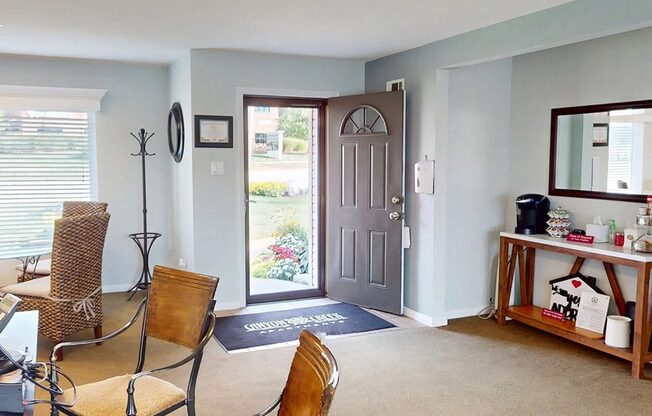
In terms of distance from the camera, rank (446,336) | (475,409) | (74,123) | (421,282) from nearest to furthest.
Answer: (475,409) → (446,336) → (421,282) → (74,123)

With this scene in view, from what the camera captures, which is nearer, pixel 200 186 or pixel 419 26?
pixel 419 26

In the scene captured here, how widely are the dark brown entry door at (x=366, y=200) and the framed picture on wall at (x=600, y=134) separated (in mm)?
1521

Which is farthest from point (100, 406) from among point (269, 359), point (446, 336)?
point (446, 336)

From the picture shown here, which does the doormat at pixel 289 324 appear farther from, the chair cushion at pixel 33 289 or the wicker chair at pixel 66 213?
the wicker chair at pixel 66 213

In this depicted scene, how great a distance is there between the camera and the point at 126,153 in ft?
19.0

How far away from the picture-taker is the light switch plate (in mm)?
5035

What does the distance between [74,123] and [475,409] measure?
Answer: 15.2 ft

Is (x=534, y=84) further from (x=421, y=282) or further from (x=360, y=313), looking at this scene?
(x=360, y=313)

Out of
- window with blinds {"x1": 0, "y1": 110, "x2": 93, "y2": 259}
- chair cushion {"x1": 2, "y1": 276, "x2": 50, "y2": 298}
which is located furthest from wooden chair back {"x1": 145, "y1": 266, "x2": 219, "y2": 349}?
window with blinds {"x1": 0, "y1": 110, "x2": 93, "y2": 259}

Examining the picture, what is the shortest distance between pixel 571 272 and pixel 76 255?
3.74m

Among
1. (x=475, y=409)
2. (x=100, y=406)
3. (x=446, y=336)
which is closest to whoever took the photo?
(x=100, y=406)

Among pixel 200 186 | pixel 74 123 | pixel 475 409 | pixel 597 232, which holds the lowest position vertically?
pixel 475 409

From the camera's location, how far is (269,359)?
3902 mm

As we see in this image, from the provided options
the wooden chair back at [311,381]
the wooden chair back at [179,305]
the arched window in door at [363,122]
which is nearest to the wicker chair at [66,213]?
the arched window in door at [363,122]
